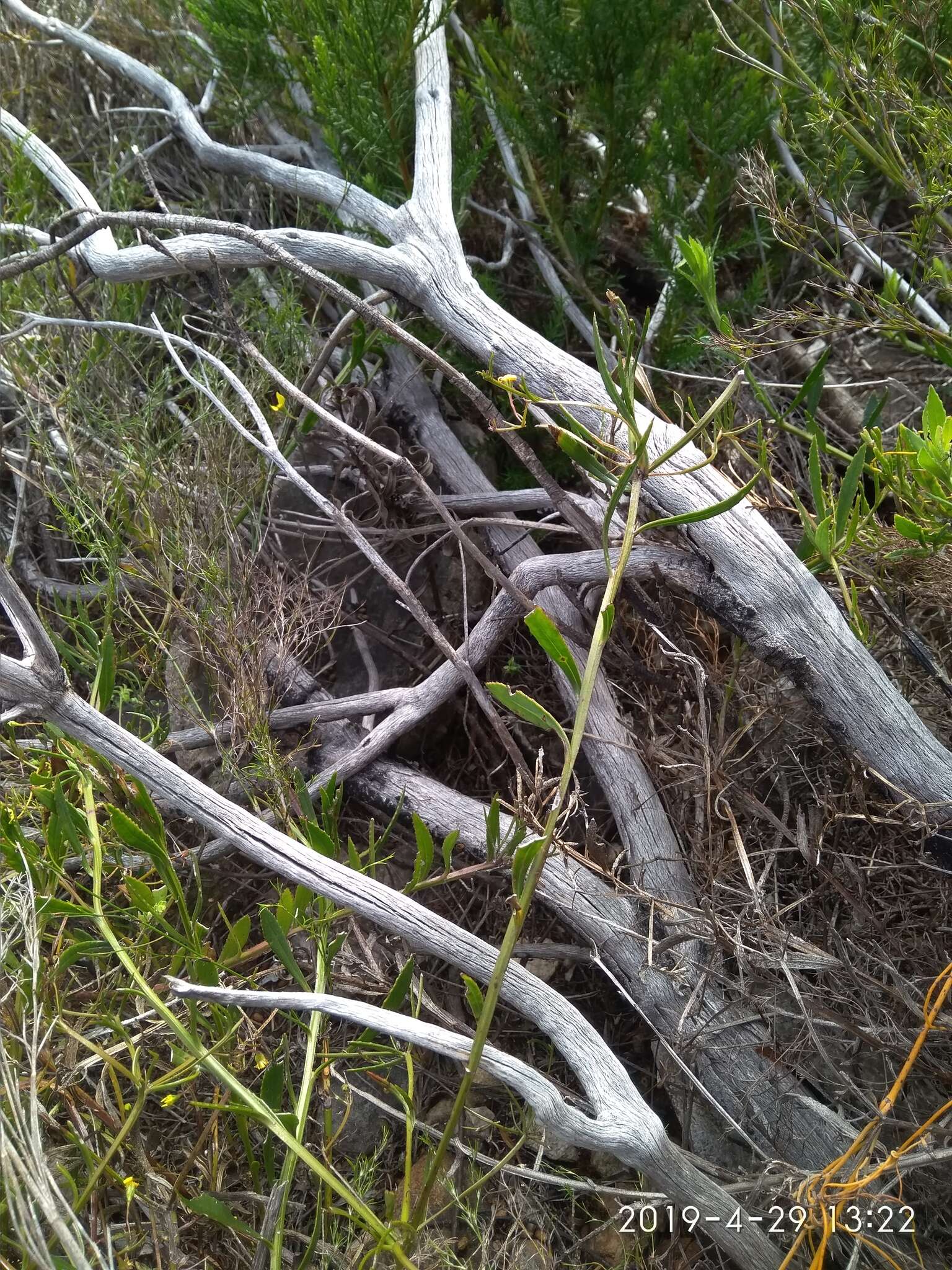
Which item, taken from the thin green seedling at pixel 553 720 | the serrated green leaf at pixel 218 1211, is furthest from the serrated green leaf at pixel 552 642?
the serrated green leaf at pixel 218 1211

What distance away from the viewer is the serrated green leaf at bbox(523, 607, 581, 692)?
928 millimetres

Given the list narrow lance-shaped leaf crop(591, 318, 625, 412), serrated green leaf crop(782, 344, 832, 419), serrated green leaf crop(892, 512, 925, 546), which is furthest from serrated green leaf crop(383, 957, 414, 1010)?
serrated green leaf crop(782, 344, 832, 419)

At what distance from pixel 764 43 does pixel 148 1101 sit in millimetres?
2423

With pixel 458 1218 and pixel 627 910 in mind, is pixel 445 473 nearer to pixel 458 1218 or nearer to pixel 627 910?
pixel 627 910

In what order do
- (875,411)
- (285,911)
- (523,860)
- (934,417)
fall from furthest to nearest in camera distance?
1. (875,411)
2. (285,911)
3. (934,417)
4. (523,860)

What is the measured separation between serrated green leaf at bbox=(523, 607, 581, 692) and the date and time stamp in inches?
34.5

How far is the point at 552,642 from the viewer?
0.97 metres

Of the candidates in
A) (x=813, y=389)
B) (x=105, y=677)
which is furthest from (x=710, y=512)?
(x=105, y=677)

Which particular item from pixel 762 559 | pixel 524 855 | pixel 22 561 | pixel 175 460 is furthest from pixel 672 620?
pixel 22 561

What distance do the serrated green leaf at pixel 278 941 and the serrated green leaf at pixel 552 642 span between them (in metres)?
0.50

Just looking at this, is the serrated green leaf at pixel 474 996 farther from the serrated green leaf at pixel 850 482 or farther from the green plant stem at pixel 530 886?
the serrated green leaf at pixel 850 482

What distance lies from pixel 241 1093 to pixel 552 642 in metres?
0.68

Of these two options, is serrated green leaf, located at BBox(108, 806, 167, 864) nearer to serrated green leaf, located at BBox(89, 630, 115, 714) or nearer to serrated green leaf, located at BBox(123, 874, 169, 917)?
serrated green leaf, located at BBox(123, 874, 169, 917)

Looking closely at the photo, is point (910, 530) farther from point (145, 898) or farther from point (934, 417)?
point (145, 898)
